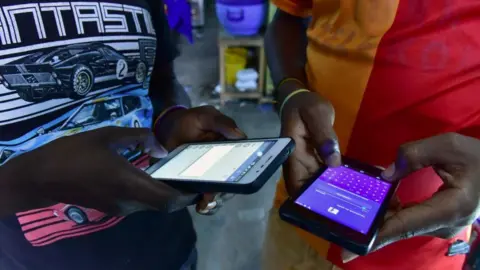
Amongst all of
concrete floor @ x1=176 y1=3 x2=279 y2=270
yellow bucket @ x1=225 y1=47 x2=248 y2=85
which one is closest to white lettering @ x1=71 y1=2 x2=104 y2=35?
concrete floor @ x1=176 y1=3 x2=279 y2=270

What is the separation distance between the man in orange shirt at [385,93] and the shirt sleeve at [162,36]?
0.19 meters

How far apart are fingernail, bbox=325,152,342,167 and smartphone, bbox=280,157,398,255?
0.10 ft

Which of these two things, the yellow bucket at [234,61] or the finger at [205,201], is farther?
the yellow bucket at [234,61]

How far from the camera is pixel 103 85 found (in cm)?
53

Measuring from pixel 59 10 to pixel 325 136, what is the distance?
13.5 inches

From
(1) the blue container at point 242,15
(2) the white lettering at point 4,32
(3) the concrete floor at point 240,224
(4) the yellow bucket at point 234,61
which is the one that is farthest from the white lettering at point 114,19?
(4) the yellow bucket at point 234,61

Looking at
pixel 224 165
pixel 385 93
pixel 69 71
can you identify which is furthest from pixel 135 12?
pixel 385 93

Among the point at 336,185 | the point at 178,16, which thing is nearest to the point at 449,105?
the point at 336,185

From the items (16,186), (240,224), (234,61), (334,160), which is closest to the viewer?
(16,186)

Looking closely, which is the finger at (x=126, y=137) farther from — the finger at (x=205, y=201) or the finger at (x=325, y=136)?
the finger at (x=325, y=136)

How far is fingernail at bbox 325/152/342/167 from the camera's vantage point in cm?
52

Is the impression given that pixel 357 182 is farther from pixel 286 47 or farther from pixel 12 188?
pixel 12 188

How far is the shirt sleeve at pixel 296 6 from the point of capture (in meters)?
0.68

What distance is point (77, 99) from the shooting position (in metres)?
0.51
